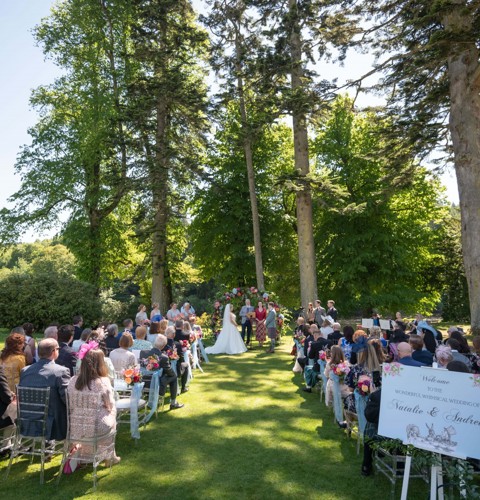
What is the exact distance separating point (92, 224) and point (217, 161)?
8.40m

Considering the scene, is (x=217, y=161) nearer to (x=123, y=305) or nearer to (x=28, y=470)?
(x=123, y=305)

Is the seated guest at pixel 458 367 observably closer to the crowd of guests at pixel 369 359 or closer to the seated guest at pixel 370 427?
the crowd of guests at pixel 369 359

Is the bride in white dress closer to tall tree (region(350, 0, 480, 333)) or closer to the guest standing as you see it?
the guest standing

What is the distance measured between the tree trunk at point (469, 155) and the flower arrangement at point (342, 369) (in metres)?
6.09

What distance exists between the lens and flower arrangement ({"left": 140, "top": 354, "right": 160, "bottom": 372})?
7375 mm

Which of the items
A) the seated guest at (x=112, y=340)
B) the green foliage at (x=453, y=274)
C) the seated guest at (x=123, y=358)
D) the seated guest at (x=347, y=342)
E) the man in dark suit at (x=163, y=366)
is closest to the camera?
the seated guest at (x=123, y=358)

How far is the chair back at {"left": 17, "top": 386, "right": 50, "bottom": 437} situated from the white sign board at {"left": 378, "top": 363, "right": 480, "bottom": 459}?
416 cm

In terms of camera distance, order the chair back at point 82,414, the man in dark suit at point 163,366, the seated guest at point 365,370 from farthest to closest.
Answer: the man in dark suit at point 163,366 < the seated guest at point 365,370 < the chair back at point 82,414

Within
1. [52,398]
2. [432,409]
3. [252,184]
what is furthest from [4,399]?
[252,184]

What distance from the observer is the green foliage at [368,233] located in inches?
852

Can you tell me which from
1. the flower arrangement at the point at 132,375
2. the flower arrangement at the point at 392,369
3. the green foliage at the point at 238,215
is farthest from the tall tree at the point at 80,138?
the flower arrangement at the point at 392,369

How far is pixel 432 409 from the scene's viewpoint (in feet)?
13.6

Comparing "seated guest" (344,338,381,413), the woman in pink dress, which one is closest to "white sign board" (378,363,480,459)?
"seated guest" (344,338,381,413)

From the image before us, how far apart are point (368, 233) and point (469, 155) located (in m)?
10.9
